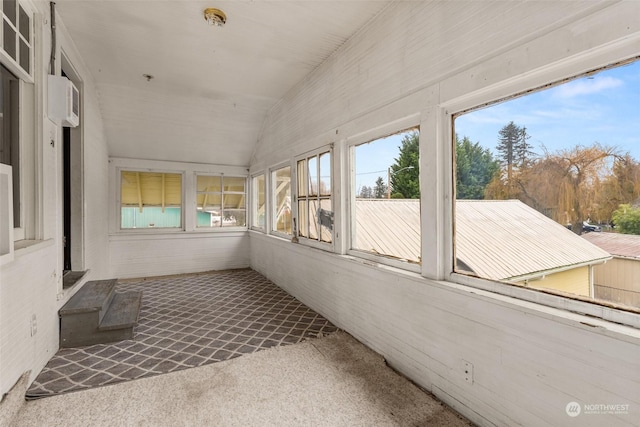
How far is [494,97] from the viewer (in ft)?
5.74

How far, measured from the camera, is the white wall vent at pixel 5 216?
5.41 feet

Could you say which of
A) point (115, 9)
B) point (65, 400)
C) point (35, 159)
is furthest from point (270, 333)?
point (115, 9)

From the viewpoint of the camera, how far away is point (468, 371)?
5.91 ft

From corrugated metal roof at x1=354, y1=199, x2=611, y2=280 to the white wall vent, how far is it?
2654 mm

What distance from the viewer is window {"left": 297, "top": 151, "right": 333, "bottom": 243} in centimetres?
344

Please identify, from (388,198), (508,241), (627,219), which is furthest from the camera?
(388,198)

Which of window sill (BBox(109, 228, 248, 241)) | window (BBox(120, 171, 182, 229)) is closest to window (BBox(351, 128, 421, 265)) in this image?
window sill (BBox(109, 228, 248, 241))

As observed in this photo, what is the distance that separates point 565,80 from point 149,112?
529 cm

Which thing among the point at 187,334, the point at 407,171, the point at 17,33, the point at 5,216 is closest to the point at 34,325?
the point at 5,216

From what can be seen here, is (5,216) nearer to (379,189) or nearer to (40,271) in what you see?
(40,271)

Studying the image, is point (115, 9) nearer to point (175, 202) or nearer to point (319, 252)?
point (319, 252)

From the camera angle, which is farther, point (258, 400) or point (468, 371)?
point (258, 400)

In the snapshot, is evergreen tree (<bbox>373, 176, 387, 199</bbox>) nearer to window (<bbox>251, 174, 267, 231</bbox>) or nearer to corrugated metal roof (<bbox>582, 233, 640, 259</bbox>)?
corrugated metal roof (<bbox>582, 233, 640, 259</bbox>)

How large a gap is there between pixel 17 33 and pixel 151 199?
177 inches
